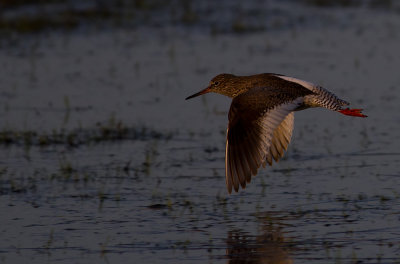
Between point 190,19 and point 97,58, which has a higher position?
point 190,19

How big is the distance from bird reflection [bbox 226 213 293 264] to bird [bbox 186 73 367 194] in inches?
15.8

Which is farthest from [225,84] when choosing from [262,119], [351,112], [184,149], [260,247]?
[260,247]

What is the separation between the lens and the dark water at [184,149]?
664 centimetres

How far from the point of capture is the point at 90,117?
34.1ft

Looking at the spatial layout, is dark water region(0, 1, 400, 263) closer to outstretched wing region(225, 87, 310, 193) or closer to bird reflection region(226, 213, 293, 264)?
bird reflection region(226, 213, 293, 264)

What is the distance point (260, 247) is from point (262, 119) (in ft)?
3.94

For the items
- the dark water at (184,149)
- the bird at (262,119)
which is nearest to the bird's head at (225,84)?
the bird at (262,119)

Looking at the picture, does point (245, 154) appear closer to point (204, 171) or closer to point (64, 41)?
point (204, 171)

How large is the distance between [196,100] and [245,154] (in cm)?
427

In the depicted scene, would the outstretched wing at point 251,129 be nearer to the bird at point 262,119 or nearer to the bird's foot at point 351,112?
the bird at point 262,119

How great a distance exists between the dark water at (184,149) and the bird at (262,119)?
0.43m

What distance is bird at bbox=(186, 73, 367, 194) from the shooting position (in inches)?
277

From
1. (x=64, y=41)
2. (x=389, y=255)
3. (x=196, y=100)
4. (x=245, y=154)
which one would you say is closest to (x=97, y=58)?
(x=64, y=41)

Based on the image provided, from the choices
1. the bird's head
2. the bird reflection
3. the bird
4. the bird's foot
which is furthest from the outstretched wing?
the bird's head
